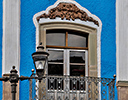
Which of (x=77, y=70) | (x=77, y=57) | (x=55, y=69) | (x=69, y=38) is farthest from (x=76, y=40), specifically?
(x=55, y=69)

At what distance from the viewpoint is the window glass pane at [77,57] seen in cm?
1078

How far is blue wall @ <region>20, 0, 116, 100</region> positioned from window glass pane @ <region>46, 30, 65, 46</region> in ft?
1.55

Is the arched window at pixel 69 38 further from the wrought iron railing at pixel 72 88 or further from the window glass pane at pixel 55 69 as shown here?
the wrought iron railing at pixel 72 88

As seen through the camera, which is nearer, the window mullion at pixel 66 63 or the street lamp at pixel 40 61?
the street lamp at pixel 40 61

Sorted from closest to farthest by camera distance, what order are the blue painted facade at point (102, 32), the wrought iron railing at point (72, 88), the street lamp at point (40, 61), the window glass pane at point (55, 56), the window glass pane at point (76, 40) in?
the street lamp at point (40, 61)
the wrought iron railing at point (72, 88)
the blue painted facade at point (102, 32)
the window glass pane at point (55, 56)
the window glass pane at point (76, 40)

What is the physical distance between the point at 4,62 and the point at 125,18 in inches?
137

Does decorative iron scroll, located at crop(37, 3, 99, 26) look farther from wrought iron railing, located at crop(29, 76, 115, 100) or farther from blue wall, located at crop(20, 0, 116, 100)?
wrought iron railing, located at crop(29, 76, 115, 100)

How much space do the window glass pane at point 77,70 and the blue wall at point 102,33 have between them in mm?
532

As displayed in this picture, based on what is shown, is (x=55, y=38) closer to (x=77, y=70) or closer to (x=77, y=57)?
(x=77, y=57)

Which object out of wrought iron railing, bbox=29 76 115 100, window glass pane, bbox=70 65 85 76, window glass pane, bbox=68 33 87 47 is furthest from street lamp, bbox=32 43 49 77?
window glass pane, bbox=68 33 87 47

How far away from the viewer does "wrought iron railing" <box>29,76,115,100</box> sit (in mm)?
10078

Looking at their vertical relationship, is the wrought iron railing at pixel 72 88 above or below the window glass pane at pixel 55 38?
below

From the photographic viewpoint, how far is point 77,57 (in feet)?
35.5

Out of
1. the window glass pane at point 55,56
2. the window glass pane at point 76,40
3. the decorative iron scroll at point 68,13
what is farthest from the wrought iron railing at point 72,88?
the decorative iron scroll at point 68,13
